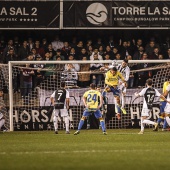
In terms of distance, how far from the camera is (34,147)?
708 inches

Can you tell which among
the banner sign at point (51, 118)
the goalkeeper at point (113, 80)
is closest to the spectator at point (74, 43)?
the banner sign at point (51, 118)

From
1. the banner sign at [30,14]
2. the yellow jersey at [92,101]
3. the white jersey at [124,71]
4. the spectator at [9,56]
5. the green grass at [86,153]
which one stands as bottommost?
the green grass at [86,153]

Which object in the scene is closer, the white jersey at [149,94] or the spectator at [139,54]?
the white jersey at [149,94]

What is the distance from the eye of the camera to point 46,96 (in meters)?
28.2

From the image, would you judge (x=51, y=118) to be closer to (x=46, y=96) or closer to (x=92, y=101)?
(x=46, y=96)

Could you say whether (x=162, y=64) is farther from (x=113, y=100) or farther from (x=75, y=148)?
(x=75, y=148)

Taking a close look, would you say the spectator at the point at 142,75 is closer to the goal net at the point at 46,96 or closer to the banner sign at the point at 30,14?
the goal net at the point at 46,96

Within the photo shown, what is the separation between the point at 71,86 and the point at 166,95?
4.09m

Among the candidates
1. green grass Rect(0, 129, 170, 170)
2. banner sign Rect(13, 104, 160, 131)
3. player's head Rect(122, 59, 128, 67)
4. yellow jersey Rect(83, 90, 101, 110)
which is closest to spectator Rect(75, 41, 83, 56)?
banner sign Rect(13, 104, 160, 131)

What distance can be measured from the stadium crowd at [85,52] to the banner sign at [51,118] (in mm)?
1112

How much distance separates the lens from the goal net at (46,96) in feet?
91.6

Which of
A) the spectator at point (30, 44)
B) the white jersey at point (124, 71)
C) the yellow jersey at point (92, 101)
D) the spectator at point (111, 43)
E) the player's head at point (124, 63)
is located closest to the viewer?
the yellow jersey at point (92, 101)

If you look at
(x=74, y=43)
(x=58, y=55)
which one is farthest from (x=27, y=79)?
(x=74, y=43)

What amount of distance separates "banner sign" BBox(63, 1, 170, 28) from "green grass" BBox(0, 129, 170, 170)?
11.1 metres
